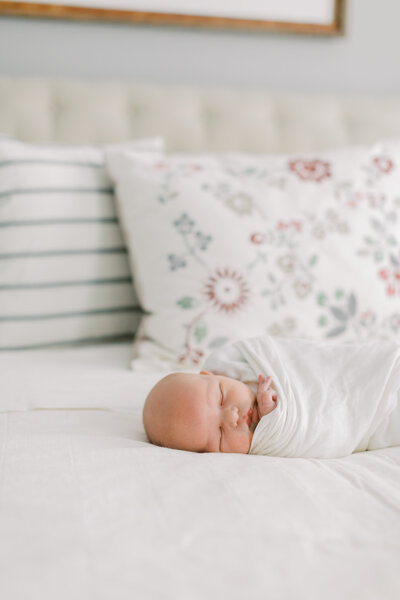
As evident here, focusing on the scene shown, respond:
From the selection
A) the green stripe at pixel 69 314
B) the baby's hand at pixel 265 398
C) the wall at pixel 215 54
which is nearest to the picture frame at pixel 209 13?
the wall at pixel 215 54

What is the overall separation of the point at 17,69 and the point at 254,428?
124 centimetres

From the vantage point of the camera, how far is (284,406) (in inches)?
32.5

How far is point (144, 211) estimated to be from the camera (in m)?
1.31

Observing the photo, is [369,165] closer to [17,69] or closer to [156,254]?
[156,254]

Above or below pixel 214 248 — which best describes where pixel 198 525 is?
below

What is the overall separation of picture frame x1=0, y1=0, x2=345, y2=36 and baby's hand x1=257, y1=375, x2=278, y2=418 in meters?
1.22

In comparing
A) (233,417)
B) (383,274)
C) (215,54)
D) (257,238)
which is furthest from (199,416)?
(215,54)

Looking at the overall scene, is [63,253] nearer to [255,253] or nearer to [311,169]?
[255,253]

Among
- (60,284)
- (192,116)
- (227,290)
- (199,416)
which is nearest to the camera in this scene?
(199,416)

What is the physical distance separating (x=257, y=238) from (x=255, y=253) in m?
0.03

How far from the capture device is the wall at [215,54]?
1651 mm

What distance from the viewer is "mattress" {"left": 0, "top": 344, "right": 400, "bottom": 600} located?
1.63 ft

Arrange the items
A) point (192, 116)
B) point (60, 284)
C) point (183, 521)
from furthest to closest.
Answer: point (192, 116) → point (60, 284) → point (183, 521)

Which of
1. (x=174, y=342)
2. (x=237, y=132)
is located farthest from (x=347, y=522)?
(x=237, y=132)
